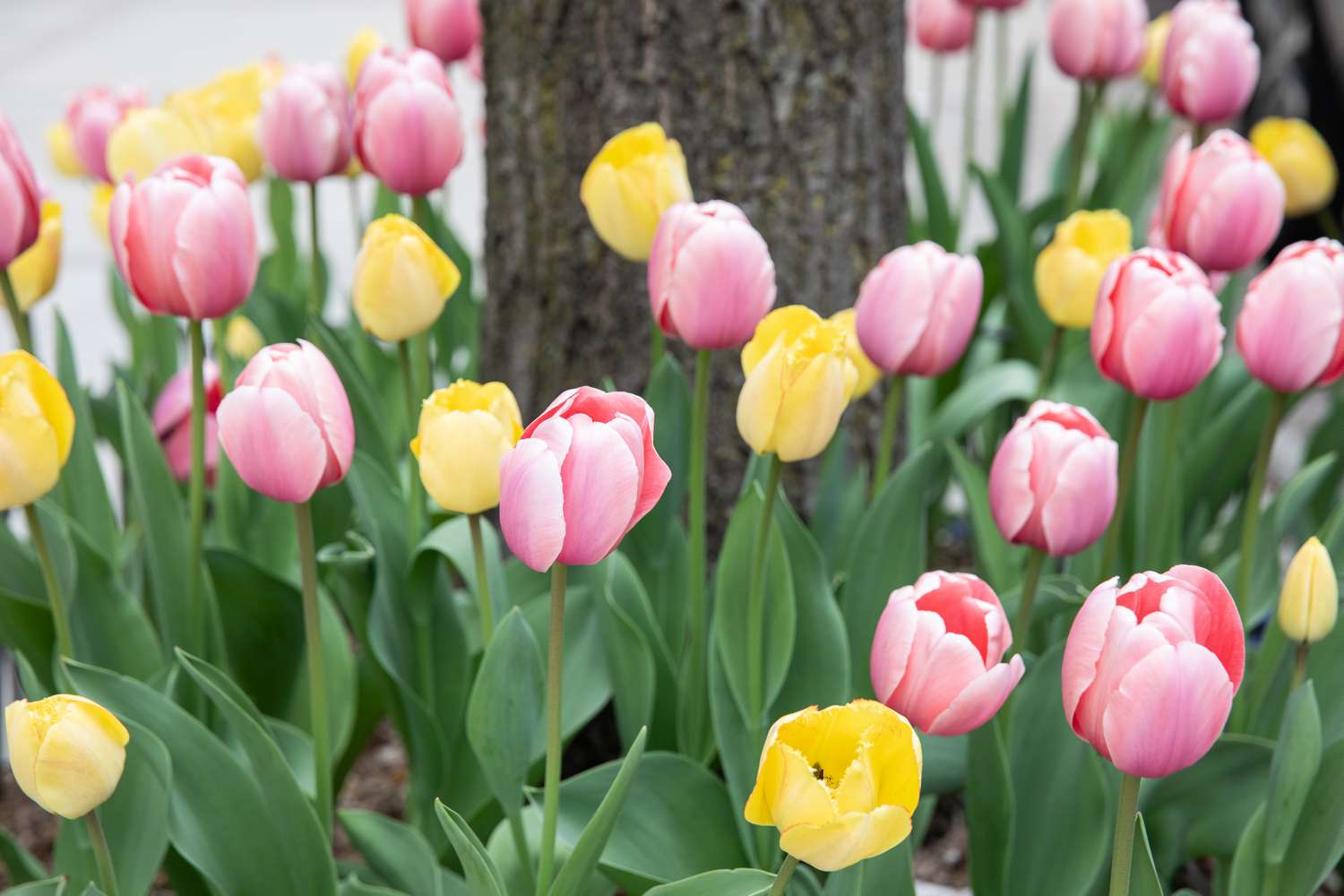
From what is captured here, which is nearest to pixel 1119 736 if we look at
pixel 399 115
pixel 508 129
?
pixel 399 115

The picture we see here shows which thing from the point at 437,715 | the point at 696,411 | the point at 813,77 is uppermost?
the point at 813,77

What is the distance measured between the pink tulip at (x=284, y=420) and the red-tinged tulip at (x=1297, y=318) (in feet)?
1.91

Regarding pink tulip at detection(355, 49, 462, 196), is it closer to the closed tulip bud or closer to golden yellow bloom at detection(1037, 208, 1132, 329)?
golden yellow bloom at detection(1037, 208, 1132, 329)

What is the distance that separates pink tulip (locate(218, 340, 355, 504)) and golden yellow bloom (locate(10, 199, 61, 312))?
488 mm

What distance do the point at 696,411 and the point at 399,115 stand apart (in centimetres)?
34

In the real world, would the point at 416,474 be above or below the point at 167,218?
below

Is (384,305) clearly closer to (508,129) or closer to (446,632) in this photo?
(446,632)

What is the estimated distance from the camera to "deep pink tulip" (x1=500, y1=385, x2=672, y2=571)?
26.1 inches

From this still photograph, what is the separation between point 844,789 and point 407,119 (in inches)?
26.0

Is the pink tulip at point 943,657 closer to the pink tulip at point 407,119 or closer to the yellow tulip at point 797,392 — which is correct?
the yellow tulip at point 797,392

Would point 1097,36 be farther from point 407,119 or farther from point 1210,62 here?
point 407,119

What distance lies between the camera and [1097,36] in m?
1.54

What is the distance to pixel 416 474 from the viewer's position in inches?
44.7

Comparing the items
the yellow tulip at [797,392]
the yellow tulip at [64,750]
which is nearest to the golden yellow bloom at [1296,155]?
the yellow tulip at [797,392]
